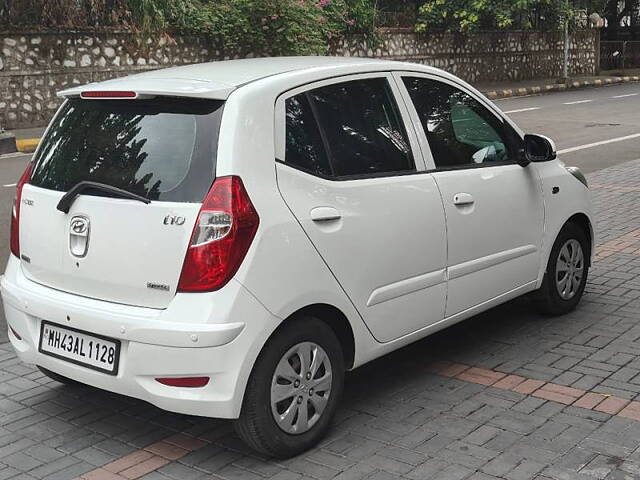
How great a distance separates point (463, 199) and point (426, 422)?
3.99 feet

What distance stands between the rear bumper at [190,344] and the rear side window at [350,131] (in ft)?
2.45

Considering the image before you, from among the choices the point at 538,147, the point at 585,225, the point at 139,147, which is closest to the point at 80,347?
the point at 139,147

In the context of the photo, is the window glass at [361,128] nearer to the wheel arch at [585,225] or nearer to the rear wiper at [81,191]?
the rear wiper at [81,191]

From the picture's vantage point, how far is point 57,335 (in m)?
3.99

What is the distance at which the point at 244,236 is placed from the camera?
3617 mm

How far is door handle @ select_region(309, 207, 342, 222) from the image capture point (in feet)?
12.8

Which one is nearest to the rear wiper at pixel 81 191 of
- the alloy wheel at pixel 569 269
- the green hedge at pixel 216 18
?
the alloy wheel at pixel 569 269

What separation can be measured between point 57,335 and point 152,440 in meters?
0.66

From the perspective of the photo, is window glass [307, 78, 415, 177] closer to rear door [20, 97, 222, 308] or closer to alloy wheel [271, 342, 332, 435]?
rear door [20, 97, 222, 308]

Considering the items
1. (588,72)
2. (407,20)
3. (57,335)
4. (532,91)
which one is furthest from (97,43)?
(588,72)

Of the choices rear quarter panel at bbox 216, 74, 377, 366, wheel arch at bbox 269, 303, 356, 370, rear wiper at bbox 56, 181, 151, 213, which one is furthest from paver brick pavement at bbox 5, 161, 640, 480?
rear wiper at bbox 56, 181, 151, 213

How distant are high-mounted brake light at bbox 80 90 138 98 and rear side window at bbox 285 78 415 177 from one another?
0.70 metres

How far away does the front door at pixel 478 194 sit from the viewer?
4.68m

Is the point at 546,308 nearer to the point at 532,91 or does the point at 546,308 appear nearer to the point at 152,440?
the point at 152,440
